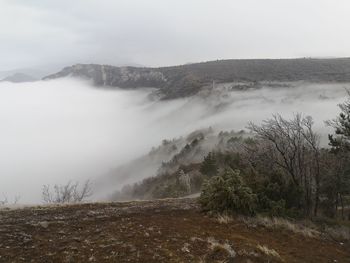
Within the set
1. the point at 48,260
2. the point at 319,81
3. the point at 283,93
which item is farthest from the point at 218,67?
the point at 48,260

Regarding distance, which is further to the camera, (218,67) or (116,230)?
(218,67)

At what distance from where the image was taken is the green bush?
20.0 metres

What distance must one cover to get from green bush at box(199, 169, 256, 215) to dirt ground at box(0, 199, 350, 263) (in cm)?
92

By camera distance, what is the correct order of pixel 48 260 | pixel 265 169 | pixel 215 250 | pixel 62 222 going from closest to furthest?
pixel 48 260
pixel 215 250
pixel 62 222
pixel 265 169

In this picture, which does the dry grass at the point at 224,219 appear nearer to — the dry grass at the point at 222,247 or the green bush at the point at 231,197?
the green bush at the point at 231,197

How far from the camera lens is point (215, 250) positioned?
14258 millimetres

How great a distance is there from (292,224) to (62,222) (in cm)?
985

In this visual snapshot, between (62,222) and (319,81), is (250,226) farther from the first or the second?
(319,81)

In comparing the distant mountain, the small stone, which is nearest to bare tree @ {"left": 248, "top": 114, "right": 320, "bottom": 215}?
the small stone

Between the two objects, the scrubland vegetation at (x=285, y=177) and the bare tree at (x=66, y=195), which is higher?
the scrubland vegetation at (x=285, y=177)

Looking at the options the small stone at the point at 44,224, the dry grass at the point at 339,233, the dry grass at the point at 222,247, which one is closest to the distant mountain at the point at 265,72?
the dry grass at the point at 339,233

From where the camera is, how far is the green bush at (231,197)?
20000 millimetres

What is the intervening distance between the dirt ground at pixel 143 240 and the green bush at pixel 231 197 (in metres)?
0.92

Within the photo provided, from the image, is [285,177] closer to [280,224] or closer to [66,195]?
[280,224]
